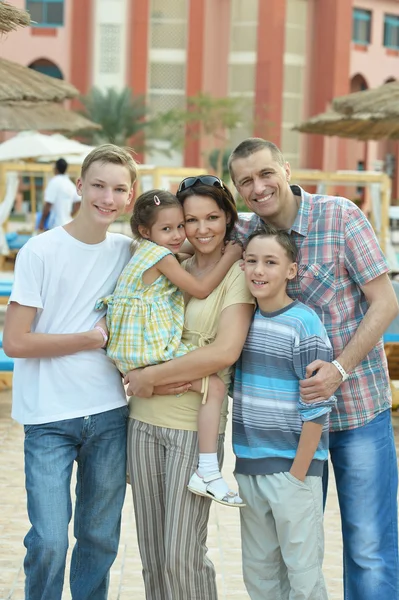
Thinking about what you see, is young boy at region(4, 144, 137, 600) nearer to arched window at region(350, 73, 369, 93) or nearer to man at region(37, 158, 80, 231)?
man at region(37, 158, 80, 231)

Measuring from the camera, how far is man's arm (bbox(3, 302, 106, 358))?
3340 millimetres

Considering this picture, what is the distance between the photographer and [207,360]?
128 inches

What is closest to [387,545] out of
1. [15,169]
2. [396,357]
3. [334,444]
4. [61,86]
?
[334,444]

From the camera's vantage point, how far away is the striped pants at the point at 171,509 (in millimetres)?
3314

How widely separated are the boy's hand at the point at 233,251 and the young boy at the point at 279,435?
0.10m

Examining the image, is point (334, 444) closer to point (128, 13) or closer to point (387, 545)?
point (387, 545)

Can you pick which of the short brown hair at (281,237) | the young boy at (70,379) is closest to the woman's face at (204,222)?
the short brown hair at (281,237)

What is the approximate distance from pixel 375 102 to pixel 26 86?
365 cm

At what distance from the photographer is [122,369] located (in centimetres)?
343

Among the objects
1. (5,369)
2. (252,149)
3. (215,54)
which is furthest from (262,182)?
(215,54)

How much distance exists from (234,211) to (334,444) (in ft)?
2.72

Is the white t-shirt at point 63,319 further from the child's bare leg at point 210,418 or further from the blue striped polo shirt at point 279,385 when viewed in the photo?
the blue striped polo shirt at point 279,385

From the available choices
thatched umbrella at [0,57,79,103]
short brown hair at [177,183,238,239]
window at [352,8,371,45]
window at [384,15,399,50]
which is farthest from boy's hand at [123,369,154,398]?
window at [384,15,399,50]

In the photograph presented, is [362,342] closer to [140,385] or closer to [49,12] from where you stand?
[140,385]
